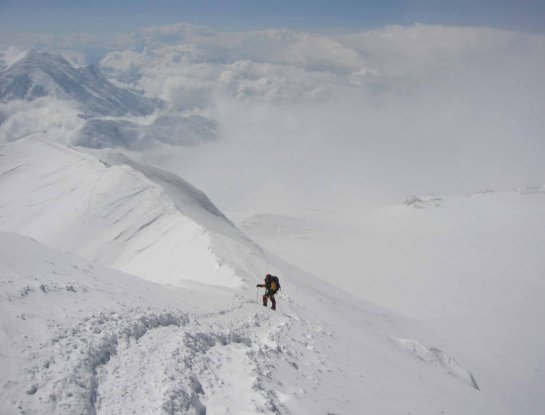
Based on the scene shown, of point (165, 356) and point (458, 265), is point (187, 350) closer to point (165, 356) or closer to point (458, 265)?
point (165, 356)

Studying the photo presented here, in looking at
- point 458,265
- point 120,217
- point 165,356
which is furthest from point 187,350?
point 458,265

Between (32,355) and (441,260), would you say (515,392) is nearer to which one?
(32,355)

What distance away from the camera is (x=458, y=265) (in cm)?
9381

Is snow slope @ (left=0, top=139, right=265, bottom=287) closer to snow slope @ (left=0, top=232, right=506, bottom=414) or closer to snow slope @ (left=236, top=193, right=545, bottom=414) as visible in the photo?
snow slope @ (left=0, top=232, right=506, bottom=414)

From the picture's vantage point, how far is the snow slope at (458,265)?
4959 centimetres

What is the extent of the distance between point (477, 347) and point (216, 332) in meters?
47.8

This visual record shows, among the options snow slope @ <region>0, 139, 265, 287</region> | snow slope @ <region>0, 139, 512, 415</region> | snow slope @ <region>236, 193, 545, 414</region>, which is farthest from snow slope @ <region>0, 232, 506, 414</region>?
snow slope @ <region>236, 193, 545, 414</region>

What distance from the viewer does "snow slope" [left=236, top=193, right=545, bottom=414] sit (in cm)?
4959

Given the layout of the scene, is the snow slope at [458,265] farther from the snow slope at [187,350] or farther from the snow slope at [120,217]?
the snow slope at [120,217]

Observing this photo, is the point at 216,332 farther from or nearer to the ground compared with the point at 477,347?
farther from the ground

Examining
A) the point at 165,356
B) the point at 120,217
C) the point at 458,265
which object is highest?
the point at 458,265

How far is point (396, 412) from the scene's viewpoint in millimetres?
13695

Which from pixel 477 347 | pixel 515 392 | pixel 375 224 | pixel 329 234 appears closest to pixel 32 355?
pixel 515 392

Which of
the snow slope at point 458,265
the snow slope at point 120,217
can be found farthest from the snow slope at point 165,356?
the snow slope at point 458,265
